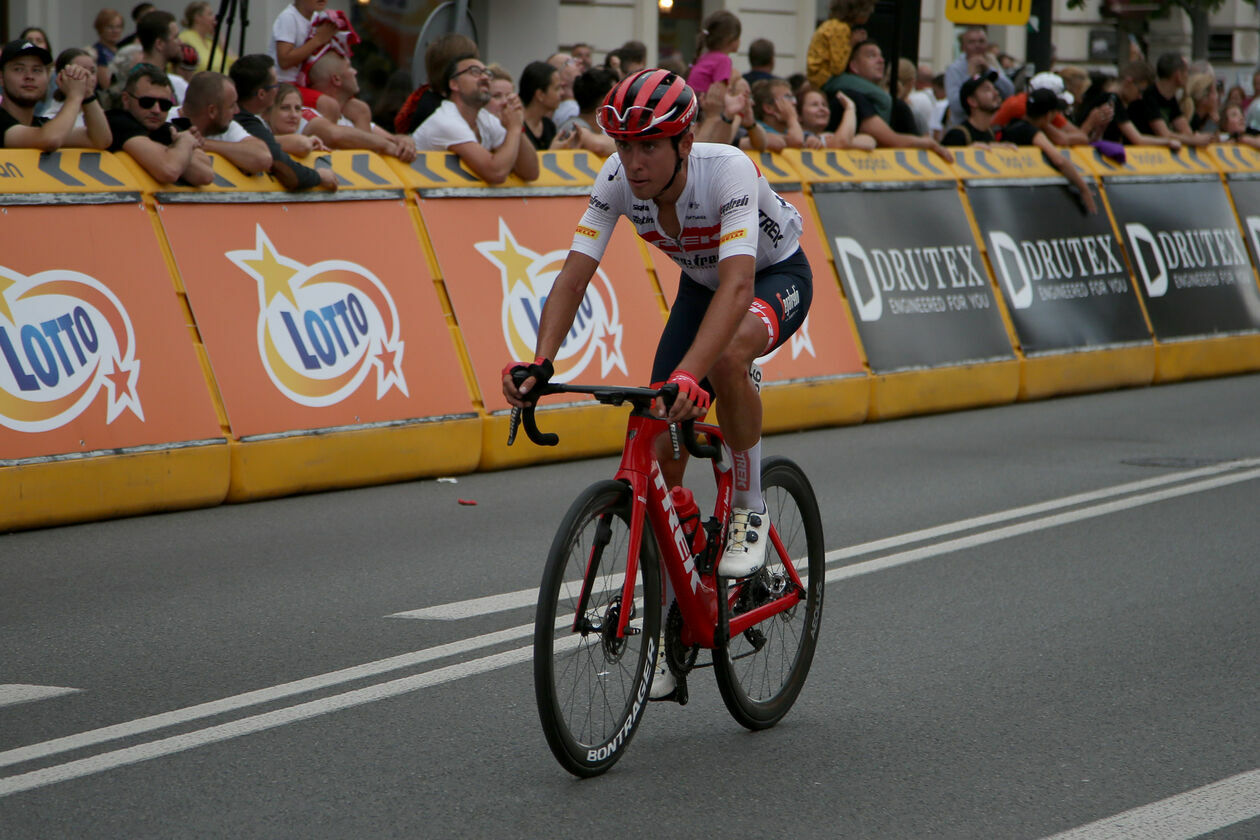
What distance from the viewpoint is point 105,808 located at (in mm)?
4355

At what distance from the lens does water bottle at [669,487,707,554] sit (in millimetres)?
4852

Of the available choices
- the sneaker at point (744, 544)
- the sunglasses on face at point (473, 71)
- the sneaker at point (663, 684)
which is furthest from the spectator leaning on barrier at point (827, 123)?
the sneaker at point (663, 684)

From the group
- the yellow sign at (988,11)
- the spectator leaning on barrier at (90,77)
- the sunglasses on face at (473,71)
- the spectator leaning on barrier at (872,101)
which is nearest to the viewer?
the spectator leaning on barrier at (90,77)

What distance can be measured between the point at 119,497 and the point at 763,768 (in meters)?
4.64

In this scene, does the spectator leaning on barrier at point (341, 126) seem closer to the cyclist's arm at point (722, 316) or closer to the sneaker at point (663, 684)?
the cyclist's arm at point (722, 316)

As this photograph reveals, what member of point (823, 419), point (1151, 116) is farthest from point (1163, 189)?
point (823, 419)

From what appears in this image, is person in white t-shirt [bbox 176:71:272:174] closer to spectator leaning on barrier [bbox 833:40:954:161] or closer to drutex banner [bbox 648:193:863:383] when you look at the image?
drutex banner [bbox 648:193:863:383]

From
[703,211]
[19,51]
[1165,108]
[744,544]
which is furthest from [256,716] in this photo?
[1165,108]

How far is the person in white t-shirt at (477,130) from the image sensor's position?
1046 centimetres

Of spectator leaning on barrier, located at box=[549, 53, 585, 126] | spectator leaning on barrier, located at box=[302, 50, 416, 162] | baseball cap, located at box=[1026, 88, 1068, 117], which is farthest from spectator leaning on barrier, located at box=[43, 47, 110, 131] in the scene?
baseball cap, located at box=[1026, 88, 1068, 117]

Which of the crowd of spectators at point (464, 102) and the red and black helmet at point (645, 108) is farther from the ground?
the red and black helmet at point (645, 108)

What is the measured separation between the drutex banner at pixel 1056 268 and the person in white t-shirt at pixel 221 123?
6.41m

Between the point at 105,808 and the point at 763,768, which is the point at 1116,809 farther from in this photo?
the point at 105,808

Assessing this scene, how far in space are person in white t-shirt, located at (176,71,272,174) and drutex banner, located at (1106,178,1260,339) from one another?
8275 mm
